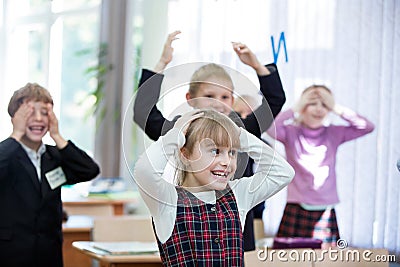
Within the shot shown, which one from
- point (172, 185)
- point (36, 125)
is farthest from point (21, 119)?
point (172, 185)

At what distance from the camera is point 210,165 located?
194 cm

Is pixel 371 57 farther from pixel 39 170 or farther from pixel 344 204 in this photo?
pixel 39 170

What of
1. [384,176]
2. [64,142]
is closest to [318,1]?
[384,176]

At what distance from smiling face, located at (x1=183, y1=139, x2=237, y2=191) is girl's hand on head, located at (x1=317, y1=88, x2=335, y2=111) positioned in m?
2.00

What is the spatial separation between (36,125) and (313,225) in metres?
1.43

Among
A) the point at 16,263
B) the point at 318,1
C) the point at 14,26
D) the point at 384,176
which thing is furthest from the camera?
the point at 14,26

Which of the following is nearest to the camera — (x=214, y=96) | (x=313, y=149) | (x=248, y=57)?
(x=214, y=96)

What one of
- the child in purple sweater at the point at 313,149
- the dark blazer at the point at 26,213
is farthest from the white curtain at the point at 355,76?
the dark blazer at the point at 26,213

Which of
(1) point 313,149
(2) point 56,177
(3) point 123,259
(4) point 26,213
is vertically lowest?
(3) point 123,259

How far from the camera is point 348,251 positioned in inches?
104

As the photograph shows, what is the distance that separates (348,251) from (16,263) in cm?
118

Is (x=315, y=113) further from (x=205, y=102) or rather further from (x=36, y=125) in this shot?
(x=205, y=102)

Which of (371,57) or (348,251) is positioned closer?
(348,251)

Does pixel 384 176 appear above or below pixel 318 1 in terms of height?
below
